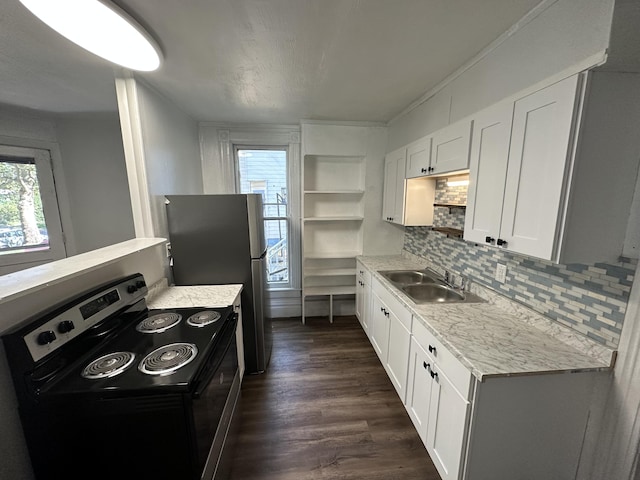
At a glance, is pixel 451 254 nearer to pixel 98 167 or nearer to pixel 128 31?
pixel 128 31

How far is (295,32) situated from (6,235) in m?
3.42

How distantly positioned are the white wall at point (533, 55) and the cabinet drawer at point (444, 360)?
1.36 metres

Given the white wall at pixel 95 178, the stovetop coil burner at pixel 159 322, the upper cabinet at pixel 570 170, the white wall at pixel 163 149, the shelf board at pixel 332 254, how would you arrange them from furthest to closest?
the shelf board at pixel 332 254, the white wall at pixel 95 178, the white wall at pixel 163 149, the stovetop coil burner at pixel 159 322, the upper cabinet at pixel 570 170

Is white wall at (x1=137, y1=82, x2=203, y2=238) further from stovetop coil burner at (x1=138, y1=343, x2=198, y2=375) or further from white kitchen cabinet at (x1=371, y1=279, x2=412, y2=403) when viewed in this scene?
white kitchen cabinet at (x1=371, y1=279, x2=412, y2=403)

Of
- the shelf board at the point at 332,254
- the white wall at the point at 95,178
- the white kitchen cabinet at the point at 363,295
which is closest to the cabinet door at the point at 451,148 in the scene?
the white kitchen cabinet at the point at 363,295

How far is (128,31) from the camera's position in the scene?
1.23 meters

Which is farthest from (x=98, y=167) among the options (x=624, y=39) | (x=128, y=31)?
(x=624, y=39)

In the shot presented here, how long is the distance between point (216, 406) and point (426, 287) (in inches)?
73.5

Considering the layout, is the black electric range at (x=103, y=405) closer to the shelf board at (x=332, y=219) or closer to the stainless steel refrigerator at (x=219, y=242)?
the stainless steel refrigerator at (x=219, y=242)

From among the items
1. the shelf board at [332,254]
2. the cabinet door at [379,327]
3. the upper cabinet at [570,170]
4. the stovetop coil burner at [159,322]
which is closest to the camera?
the upper cabinet at [570,170]

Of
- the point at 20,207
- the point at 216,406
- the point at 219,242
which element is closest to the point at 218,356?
the point at 216,406

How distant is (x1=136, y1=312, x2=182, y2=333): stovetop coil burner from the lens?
1386 mm

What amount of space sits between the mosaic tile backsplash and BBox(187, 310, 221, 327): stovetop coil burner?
1871 millimetres

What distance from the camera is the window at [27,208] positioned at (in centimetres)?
249
